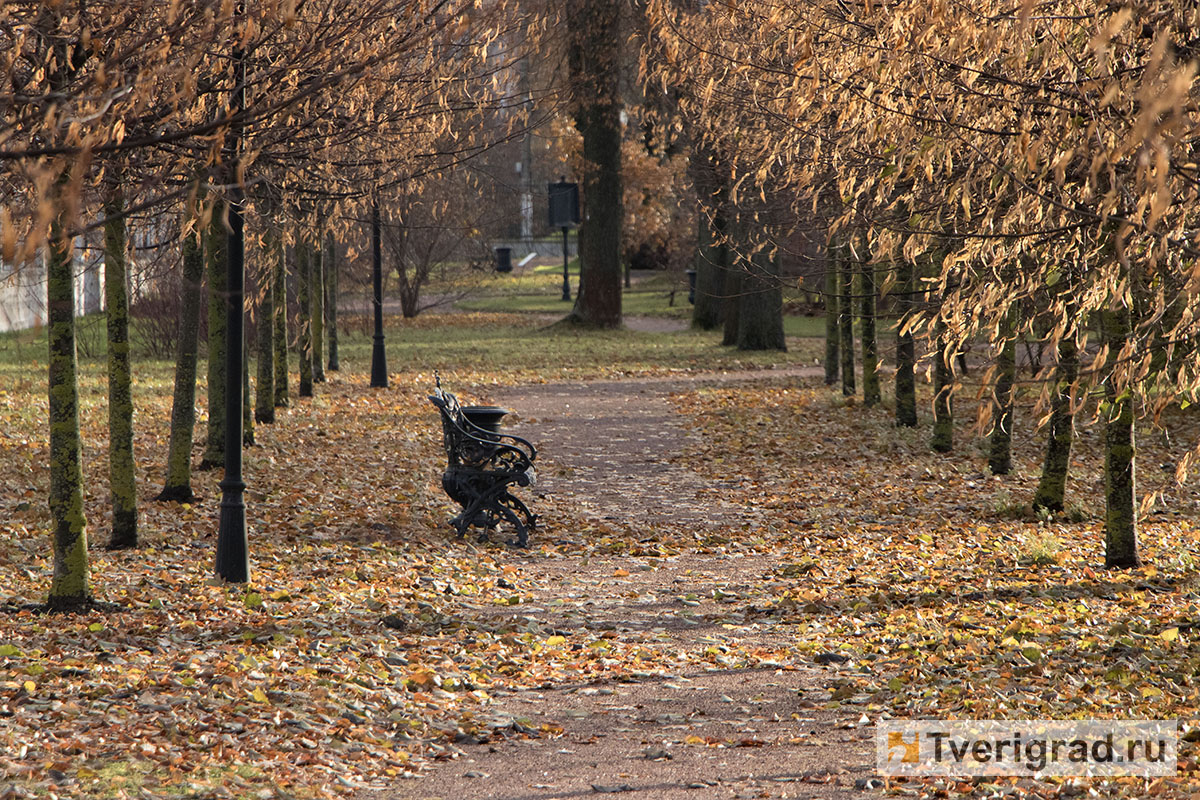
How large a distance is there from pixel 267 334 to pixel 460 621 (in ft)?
25.1

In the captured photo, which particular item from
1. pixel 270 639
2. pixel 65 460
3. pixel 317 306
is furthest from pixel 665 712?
pixel 317 306

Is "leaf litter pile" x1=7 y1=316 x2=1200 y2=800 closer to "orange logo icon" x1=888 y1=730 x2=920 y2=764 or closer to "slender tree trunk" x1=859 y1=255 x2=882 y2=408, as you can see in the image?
"orange logo icon" x1=888 y1=730 x2=920 y2=764

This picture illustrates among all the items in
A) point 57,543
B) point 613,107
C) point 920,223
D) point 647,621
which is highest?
point 613,107

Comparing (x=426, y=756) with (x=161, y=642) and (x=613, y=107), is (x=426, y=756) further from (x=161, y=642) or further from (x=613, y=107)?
(x=613, y=107)

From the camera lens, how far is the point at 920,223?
20.2 feet

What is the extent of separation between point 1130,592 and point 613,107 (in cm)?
2517

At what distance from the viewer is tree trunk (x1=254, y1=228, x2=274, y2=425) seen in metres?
13.0

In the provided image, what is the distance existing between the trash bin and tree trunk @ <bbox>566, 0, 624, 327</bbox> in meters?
26.9

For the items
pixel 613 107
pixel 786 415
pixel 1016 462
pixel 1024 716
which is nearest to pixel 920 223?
pixel 1024 716

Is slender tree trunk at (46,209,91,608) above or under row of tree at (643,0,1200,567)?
under

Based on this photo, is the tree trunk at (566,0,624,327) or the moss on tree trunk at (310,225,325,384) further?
the tree trunk at (566,0,624,327)

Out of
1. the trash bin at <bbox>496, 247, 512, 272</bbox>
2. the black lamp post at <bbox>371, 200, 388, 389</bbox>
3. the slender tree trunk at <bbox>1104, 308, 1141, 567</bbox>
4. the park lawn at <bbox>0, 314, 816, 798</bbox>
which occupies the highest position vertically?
the trash bin at <bbox>496, 247, 512, 272</bbox>

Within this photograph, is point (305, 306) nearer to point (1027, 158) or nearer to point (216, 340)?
point (216, 340)

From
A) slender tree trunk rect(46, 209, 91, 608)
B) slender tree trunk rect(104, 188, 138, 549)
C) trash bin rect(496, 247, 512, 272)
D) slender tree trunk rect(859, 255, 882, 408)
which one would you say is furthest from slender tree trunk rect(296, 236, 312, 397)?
trash bin rect(496, 247, 512, 272)
